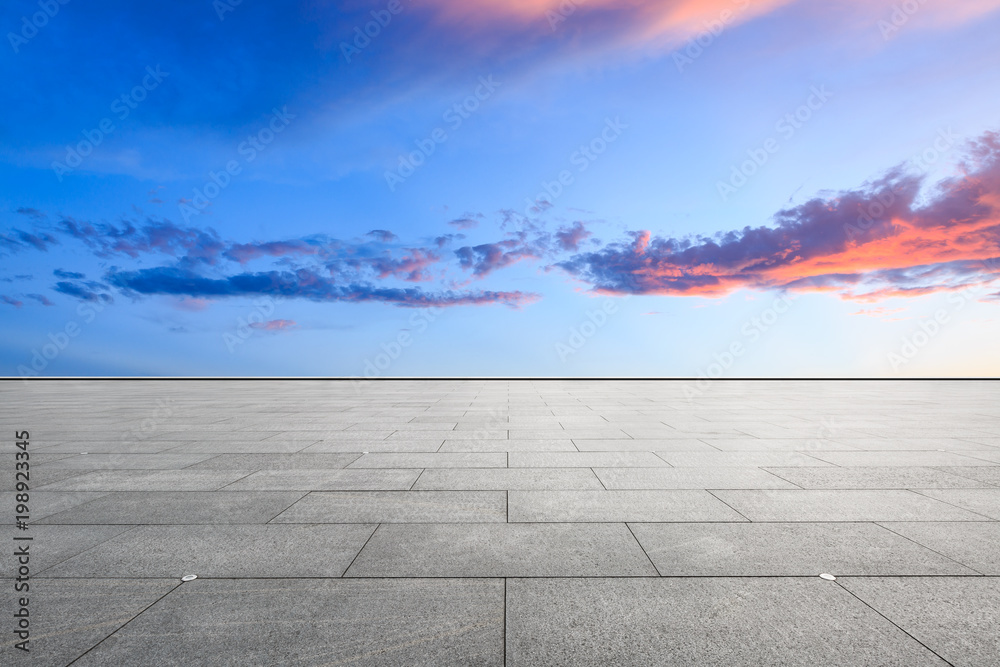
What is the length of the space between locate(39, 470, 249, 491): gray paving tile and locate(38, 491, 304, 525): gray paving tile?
10.8 inches

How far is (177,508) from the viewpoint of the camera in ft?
20.1

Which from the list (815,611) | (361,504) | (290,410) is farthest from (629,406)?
(815,611)

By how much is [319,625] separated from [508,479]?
4051 mm

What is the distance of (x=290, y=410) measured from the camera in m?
16.1

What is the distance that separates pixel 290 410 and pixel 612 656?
14874 millimetres

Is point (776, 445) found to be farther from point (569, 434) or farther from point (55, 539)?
point (55, 539)

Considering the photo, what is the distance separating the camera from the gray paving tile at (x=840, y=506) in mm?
5762

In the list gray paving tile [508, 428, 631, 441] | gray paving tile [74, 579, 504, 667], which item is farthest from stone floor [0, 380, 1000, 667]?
gray paving tile [508, 428, 631, 441]

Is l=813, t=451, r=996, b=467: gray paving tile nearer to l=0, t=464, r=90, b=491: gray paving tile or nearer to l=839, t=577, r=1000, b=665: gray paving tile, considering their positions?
l=839, t=577, r=1000, b=665: gray paving tile

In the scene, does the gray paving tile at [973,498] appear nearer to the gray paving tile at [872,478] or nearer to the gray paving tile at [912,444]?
the gray paving tile at [872,478]

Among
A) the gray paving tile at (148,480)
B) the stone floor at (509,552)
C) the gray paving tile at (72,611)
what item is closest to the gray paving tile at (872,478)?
the stone floor at (509,552)

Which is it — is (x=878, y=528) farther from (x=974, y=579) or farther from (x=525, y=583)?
(x=525, y=583)

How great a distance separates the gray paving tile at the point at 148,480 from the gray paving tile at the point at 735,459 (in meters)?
7.02

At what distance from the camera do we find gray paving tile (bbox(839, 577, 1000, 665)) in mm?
3285
